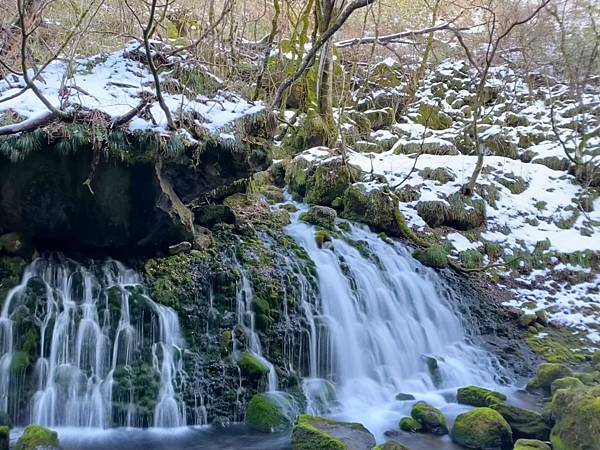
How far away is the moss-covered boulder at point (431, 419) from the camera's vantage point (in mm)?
5688

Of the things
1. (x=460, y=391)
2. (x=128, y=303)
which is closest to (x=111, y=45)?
(x=128, y=303)

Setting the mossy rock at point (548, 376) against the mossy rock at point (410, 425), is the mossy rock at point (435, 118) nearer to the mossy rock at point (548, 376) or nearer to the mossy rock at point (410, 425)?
the mossy rock at point (548, 376)

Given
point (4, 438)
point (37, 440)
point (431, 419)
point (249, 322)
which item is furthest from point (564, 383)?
point (4, 438)

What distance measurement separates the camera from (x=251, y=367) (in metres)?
6.27

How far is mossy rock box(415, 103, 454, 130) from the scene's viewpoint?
600 inches

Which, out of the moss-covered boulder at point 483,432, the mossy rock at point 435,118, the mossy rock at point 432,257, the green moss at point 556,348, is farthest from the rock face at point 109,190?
the mossy rock at point 435,118

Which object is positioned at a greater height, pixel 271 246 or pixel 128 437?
pixel 271 246

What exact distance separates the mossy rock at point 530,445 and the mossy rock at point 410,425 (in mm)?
1071

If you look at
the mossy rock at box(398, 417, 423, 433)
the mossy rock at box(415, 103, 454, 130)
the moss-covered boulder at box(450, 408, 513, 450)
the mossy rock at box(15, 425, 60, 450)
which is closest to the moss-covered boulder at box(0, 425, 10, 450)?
the mossy rock at box(15, 425, 60, 450)

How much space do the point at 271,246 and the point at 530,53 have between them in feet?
38.4

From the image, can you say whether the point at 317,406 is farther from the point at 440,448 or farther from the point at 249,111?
the point at 249,111

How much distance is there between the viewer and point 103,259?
671 cm

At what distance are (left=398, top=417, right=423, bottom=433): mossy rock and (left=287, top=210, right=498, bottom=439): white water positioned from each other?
0.19 meters

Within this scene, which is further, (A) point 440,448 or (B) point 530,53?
(B) point 530,53
